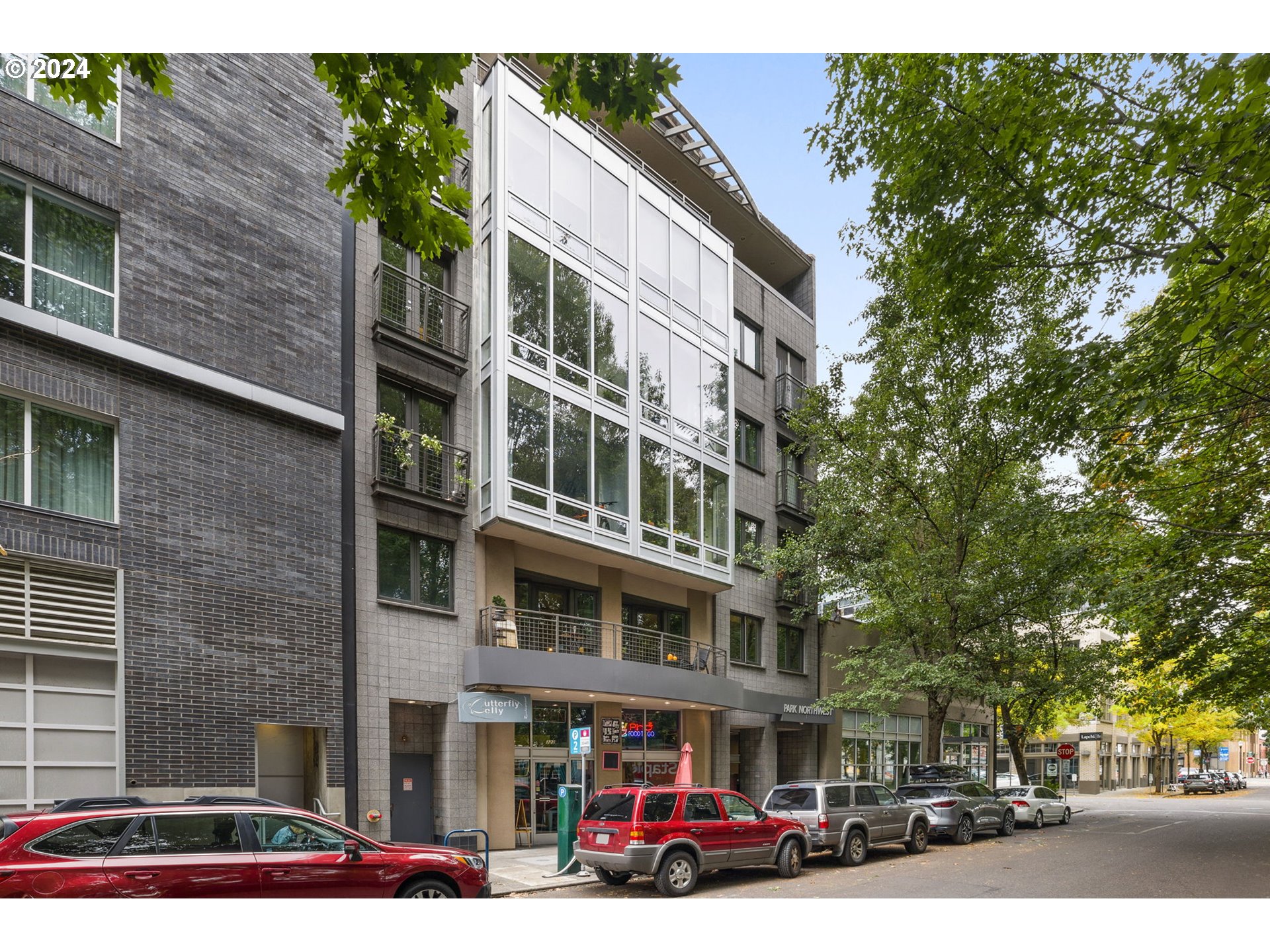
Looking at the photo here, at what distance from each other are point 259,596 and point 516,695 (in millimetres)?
6105

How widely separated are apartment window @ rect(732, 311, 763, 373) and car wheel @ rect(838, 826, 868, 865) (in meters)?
15.5

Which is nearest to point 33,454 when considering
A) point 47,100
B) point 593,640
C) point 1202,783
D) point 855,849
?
point 47,100

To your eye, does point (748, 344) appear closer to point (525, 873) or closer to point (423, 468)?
point (423, 468)

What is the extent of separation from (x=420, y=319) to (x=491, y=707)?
799 centimetres

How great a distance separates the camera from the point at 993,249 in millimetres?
11922

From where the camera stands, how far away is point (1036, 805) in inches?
1151

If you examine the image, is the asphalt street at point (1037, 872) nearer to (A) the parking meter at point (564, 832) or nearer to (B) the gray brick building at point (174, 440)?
(A) the parking meter at point (564, 832)

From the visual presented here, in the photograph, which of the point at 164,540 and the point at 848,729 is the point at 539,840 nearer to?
the point at 164,540

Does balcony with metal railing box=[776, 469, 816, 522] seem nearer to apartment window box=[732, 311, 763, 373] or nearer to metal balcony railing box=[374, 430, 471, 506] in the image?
apartment window box=[732, 311, 763, 373]

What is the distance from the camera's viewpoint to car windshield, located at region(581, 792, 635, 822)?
14.3 m

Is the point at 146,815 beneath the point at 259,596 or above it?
beneath

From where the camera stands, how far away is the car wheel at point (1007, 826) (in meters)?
25.5

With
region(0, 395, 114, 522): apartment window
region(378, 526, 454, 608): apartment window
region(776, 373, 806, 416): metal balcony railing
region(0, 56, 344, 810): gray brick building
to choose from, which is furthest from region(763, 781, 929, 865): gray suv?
region(776, 373, 806, 416): metal balcony railing

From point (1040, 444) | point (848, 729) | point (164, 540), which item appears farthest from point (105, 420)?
point (848, 729)
